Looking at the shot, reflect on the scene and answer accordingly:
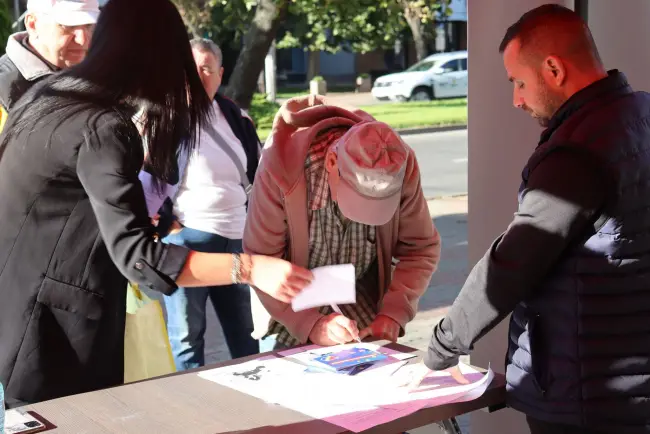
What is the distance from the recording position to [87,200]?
2340 millimetres

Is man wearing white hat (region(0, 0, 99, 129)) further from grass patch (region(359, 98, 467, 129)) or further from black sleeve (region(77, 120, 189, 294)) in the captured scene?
grass patch (region(359, 98, 467, 129))

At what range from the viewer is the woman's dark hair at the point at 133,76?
2316 mm

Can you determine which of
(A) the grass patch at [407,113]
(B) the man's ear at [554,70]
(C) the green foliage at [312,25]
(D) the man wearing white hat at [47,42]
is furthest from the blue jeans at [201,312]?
(A) the grass patch at [407,113]

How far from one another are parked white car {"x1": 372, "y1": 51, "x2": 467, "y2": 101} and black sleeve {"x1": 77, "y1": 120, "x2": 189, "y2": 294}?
24.8 meters

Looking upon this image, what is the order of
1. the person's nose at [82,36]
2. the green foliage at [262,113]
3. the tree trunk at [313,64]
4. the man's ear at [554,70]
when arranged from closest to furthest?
the man's ear at [554,70] < the person's nose at [82,36] < the green foliage at [262,113] < the tree trunk at [313,64]

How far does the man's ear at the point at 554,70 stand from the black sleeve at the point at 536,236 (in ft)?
0.74

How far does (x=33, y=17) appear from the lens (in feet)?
9.61

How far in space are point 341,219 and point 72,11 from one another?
1.02m

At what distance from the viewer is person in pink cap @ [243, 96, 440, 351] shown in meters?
2.56

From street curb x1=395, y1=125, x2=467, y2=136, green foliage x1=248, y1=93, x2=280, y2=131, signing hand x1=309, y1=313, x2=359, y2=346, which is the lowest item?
street curb x1=395, y1=125, x2=467, y2=136

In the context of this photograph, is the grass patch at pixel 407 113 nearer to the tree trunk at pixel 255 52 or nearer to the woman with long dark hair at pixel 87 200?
the tree trunk at pixel 255 52

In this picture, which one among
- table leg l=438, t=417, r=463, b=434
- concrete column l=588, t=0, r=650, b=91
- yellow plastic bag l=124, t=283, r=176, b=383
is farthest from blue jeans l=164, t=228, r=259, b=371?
table leg l=438, t=417, r=463, b=434

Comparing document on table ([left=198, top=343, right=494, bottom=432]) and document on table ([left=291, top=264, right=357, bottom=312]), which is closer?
document on table ([left=198, top=343, right=494, bottom=432])

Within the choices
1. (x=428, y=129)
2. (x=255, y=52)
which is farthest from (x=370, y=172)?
(x=428, y=129)
